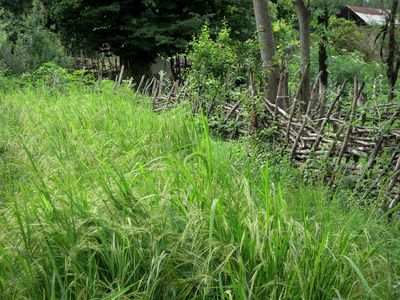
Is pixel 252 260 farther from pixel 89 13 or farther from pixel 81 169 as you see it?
pixel 89 13

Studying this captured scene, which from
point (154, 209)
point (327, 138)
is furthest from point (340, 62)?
point (154, 209)

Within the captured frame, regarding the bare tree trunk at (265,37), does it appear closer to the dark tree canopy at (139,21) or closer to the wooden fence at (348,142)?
the wooden fence at (348,142)

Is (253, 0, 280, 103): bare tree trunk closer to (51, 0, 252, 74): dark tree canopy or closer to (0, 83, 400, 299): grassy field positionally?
(0, 83, 400, 299): grassy field

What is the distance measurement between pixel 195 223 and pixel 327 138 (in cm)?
230

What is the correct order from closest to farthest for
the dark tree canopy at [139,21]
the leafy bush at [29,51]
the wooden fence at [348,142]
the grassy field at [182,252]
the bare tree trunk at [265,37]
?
the grassy field at [182,252] < the wooden fence at [348,142] < the bare tree trunk at [265,37] < the leafy bush at [29,51] < the dark tree canopy at [139,21]

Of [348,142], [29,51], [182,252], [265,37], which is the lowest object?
[182,252]

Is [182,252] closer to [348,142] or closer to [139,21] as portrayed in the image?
[348,142]

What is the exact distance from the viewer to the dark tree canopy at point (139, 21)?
1538 cm

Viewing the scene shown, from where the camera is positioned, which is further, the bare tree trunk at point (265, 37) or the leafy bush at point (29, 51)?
the leafy bush at point (29, 51)

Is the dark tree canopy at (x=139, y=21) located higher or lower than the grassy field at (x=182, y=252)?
higher

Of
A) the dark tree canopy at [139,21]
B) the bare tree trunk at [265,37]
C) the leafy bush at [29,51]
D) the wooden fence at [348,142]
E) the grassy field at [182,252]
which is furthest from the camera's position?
the dark tree canopy at [139,21]

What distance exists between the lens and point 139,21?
15.6 meters

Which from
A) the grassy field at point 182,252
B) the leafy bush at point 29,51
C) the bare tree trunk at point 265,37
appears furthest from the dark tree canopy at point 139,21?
the grassy field at point 182,252

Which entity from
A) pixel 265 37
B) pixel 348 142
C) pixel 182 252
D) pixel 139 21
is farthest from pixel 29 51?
pixel 182 252
